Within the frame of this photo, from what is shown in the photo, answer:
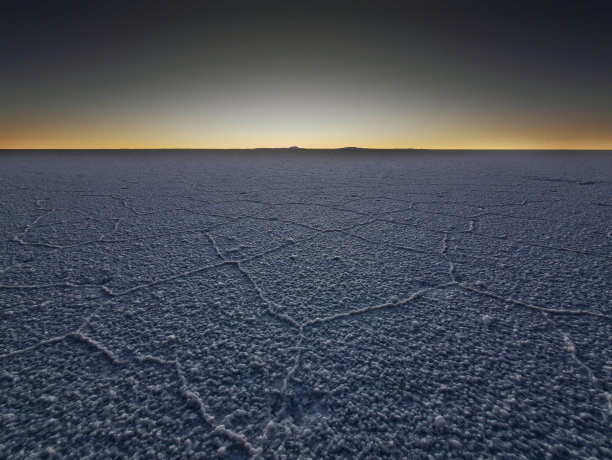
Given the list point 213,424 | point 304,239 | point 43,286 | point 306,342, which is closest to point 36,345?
point 43,286

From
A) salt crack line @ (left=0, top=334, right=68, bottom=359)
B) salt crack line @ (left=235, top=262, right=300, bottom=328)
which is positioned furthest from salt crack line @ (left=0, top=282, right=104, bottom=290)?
salt crack line @ (left=235, top=262, right=300, bottom=328)

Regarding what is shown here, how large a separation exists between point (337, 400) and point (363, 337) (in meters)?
0.19

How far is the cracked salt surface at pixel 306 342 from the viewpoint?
→ 50 centimetres

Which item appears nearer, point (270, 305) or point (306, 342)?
point (306, 342)

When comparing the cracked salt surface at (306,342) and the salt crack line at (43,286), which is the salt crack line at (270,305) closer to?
the cracked salt surface at (306,342)

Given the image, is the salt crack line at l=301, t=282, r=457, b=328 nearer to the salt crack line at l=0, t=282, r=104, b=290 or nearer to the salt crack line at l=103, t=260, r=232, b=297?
the salt crack line at l=103, t=260, r=232, b=297

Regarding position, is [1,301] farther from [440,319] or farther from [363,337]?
[440,319]

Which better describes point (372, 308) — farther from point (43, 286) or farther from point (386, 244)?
point (43, 286)

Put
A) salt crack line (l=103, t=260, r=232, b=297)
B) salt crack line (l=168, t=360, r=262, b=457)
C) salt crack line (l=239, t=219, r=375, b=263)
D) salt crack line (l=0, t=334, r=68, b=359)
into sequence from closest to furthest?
salt crack line (l=168, t=360, r=262, b=457), salt crack line (l=0, t=334, r=68, b=359), salt crack line (l=103, t=260, r=232, b=297), salt crack line (l=239, t=219, r=375, b=263)

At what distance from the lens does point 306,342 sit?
70cm

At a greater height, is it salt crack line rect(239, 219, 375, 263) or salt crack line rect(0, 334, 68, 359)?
salt crack line rect(239, 219, 375, 263)

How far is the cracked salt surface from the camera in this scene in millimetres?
495

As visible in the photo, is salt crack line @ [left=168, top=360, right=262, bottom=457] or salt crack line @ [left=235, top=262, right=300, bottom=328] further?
salt crack line @ [left=235, top=262, right=300, bottom=328]

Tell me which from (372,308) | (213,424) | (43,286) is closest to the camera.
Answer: (213,424)
